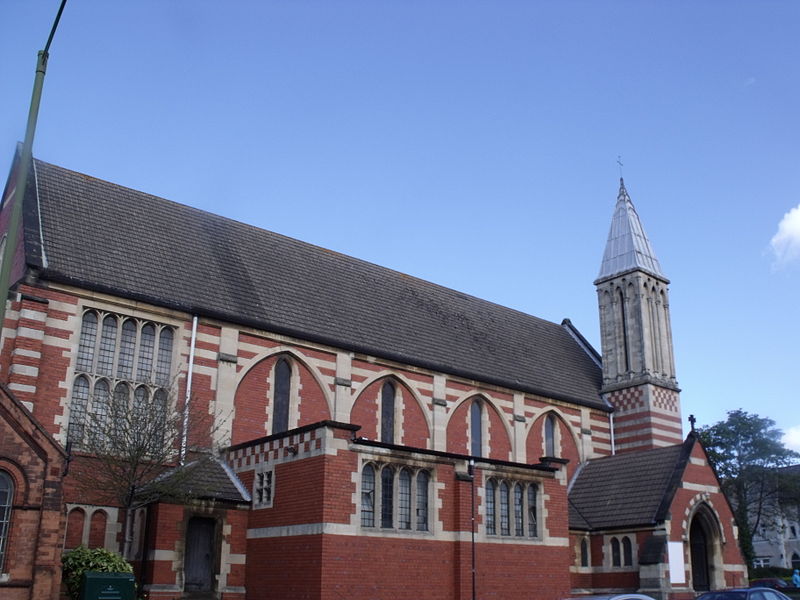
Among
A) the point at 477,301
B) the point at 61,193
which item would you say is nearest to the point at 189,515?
the point at 61,193

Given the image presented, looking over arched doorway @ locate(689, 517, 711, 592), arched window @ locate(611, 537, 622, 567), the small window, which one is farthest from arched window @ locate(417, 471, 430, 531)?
arched doorway @ locate(689, 517, 711, 592)

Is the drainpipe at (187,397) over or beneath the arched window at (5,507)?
A: over

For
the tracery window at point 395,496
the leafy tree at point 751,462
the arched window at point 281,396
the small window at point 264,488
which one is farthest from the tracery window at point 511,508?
the leafy tree at point 751,462

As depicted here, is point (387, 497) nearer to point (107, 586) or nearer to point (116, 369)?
point (107, 586)

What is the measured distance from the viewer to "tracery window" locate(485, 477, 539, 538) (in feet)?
87.2

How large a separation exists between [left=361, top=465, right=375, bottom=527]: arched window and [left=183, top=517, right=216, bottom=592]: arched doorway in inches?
180

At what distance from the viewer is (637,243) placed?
44188 millimetres

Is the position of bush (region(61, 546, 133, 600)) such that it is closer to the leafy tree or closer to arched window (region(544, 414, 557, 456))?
arched window (region(544, 414, 557, 456))

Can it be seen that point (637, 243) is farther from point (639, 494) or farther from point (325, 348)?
point (325, 348)

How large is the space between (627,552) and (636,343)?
13078 mm

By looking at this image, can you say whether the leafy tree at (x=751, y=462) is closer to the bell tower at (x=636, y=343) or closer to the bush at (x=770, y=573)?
the bush at (x=770, y=573)

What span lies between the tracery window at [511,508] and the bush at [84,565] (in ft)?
37.0

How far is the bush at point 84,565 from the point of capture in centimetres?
2005

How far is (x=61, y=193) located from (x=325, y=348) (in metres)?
10.6
